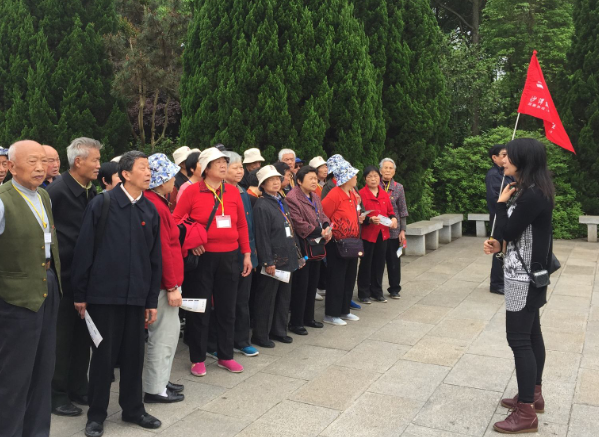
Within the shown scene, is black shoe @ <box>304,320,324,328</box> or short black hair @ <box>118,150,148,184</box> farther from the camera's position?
black shoe @ <box>304,320,324,328</box>

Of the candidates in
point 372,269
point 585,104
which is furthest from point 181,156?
point 585,104

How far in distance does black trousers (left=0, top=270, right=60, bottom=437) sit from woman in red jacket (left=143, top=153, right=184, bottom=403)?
3.05 ft

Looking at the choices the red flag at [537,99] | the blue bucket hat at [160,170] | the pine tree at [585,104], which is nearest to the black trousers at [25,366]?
the blue bucket hat at [160,170]

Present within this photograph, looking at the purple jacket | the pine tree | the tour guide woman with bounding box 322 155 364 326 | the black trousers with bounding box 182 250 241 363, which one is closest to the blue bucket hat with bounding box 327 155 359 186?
the tour guide woman with bounding box 322 155 364 326

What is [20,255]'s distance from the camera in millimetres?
3316

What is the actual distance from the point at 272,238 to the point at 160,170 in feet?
5.58

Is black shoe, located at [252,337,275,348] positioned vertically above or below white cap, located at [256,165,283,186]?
below

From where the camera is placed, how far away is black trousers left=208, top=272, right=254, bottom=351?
5.51 meters

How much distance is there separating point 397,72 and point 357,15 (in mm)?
1479

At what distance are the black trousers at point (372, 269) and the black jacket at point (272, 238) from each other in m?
2.02

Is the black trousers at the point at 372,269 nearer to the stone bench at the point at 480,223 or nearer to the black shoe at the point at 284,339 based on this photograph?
the black shoe at the point at 284,339

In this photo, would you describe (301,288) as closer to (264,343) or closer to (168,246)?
(264,343)

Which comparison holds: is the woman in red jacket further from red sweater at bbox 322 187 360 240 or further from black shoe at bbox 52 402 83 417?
A: red sweater at bbox 322 187 360 240

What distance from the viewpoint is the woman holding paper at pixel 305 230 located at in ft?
20.6
